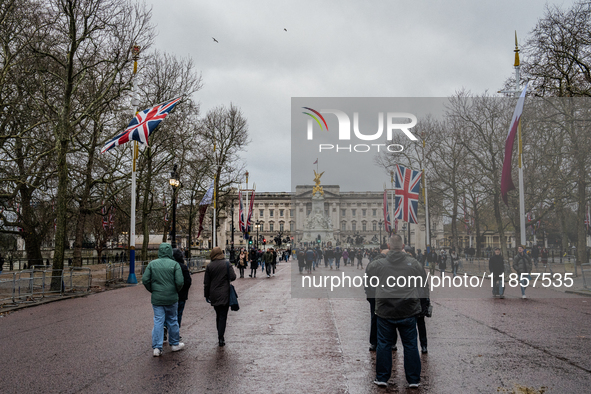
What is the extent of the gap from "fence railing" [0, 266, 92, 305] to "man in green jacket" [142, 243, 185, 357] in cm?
897

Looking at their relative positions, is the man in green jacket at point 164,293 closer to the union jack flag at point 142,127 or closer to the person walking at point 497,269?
the person walking at point 497,269

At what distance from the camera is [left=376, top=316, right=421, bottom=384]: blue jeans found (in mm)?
6328

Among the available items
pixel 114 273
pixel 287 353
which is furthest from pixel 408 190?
pixel 287 353

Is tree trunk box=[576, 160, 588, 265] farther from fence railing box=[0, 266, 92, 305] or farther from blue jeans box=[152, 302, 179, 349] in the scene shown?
blue jeans box=[152, 302, 179, 349]

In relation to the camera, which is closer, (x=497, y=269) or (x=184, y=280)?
(x=184, y=280)

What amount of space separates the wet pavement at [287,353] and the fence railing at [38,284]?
6.34 feet

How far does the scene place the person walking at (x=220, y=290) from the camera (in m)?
9.00

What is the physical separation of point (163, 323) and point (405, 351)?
13.4 ft

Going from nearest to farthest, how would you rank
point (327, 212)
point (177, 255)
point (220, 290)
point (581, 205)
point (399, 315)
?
point (399, 315) < point (220, 290) < point (177, 255) < point (581, 205) < point (327, 212)

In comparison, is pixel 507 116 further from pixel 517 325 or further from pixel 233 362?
pixel 233 362

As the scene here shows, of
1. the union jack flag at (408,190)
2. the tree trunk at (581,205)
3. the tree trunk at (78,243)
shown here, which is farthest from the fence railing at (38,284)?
the tree trunk at (581,205)

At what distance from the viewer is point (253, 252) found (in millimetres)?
30594

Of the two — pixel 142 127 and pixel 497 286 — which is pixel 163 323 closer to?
pixel 497 286

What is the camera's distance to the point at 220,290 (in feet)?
29.7
